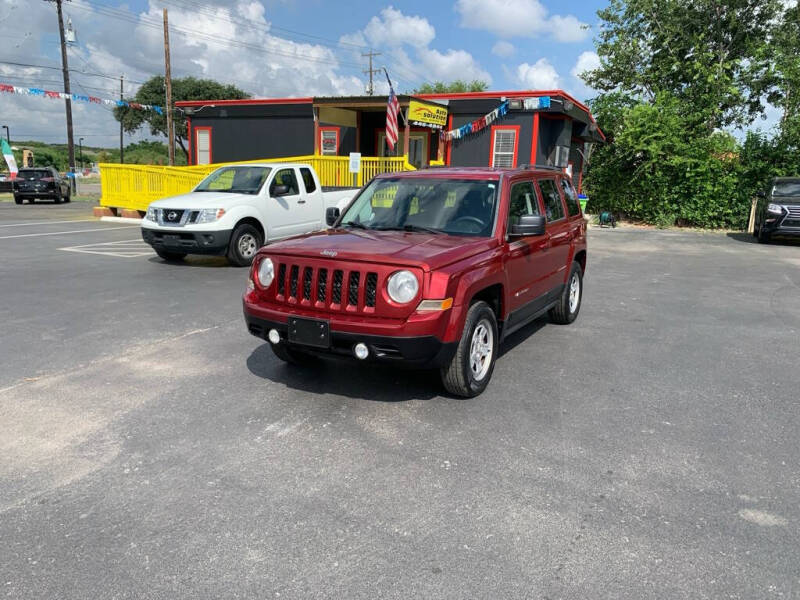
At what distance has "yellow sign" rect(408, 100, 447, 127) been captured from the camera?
1978cm

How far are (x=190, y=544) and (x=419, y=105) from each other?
1872 cm

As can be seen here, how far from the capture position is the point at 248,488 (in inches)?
134

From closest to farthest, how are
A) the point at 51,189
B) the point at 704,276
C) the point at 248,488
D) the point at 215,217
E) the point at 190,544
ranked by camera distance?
the point at 190,544 < the point at 248,488 < the point at 215,217 < the point at 704,276 < the point at 51,189

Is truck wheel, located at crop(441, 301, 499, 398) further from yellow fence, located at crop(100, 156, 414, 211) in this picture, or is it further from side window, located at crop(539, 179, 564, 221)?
yellow fence, located at crop(100, 156, 414, 211)

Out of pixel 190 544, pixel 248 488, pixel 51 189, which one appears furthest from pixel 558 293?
pixel 51 189

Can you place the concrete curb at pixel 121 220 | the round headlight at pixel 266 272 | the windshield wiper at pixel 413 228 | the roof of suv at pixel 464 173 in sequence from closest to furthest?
the round headlight at pixel 266 272 → the windshield wiper at pixel 413 228 → the roof of suv at pixel 464 173 → the concrete curb at pixel 121 220

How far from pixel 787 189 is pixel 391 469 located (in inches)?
702

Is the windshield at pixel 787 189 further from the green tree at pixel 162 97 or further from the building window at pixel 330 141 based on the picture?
the green tree at pixel 162 97

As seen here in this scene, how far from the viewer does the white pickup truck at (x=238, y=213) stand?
10.4 meters

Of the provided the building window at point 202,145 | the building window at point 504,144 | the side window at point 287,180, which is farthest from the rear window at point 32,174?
the side window at point 287,180

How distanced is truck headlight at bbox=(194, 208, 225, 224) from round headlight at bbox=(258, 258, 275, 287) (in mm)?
5940

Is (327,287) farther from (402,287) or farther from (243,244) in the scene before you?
(243,244)

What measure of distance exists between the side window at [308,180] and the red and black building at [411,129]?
780cm

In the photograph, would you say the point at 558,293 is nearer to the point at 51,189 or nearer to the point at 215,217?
the point at 215,217
